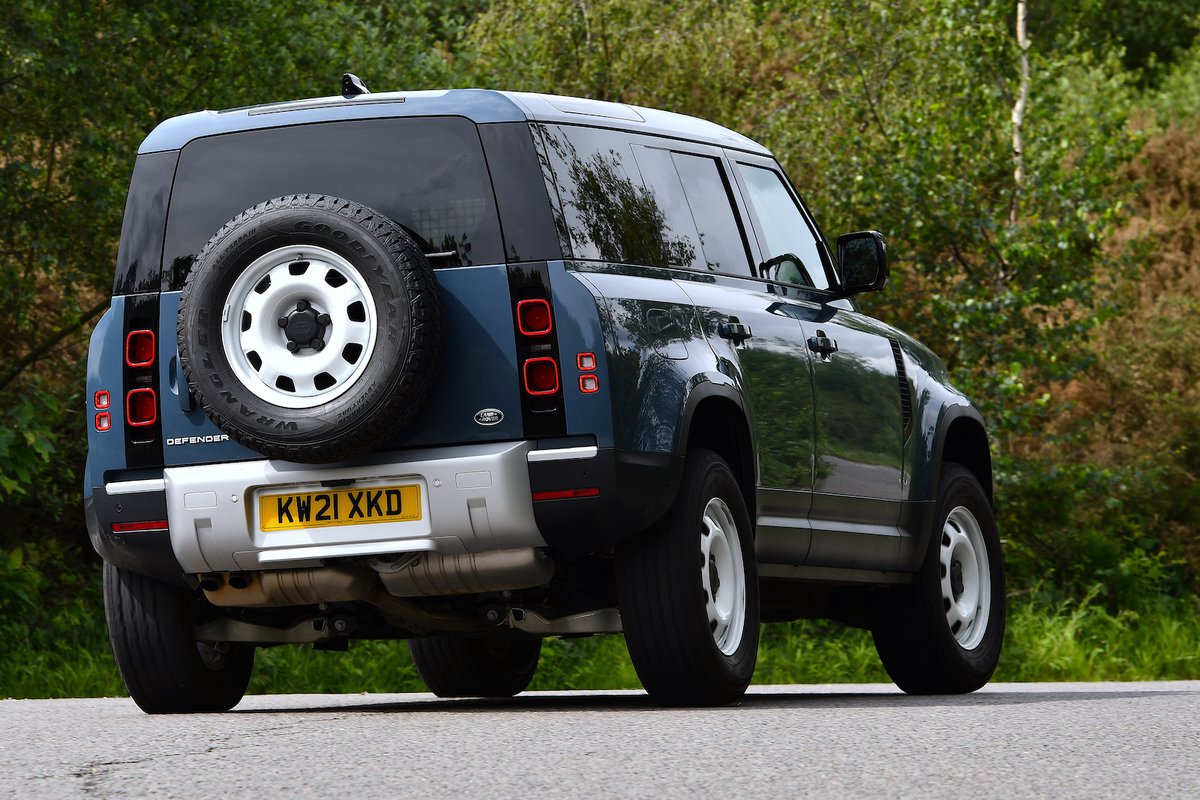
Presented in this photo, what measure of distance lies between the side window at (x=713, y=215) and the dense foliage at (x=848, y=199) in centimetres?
565

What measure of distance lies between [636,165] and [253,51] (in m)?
9.15

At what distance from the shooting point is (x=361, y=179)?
22.3ft

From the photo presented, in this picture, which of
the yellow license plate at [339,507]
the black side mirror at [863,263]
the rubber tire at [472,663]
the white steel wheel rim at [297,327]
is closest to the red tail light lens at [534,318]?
the white steel wheel rim at [297,327]

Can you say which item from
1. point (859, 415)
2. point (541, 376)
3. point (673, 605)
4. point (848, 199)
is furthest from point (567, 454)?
point (848, 199)

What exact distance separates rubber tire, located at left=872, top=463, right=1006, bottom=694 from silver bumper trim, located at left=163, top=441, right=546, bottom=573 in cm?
277

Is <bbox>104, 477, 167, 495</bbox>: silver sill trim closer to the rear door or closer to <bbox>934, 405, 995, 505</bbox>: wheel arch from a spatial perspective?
the rear door

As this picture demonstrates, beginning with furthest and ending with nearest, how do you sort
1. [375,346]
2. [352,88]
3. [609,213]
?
1. [352,88]
2. [609,213]
3. [375,346]

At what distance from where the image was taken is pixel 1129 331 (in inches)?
858

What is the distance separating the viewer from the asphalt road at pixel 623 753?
4.58 meters

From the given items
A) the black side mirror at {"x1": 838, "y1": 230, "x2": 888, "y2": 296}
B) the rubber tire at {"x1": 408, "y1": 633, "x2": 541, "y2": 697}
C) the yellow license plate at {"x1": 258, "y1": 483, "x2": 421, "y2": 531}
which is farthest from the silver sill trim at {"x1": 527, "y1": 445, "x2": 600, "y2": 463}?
the rubber tire at {"x1": 408, "y1": 633, "x2": 541, "y2": 697}

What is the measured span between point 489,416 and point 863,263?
8.94 feet

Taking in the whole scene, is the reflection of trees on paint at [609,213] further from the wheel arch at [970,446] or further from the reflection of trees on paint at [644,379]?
the wheel arch at [970,446]

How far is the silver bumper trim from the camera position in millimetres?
6395

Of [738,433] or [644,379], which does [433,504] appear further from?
[738,433]
